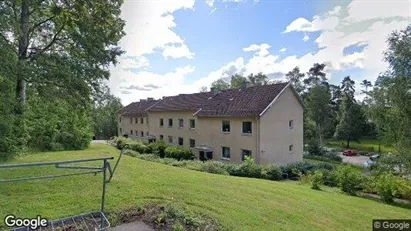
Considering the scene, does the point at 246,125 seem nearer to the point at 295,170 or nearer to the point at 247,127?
the point at 247,127

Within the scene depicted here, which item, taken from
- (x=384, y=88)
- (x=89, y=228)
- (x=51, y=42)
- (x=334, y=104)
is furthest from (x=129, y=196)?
(x=334, y=104)

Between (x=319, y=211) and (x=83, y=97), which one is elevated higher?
(x=83, y=97)

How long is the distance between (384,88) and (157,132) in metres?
29.9

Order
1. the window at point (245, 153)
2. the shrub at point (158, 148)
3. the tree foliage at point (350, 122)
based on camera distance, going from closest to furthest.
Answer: the window at point (245, 153) < the shrub at point (158, 148) < the tree foliage at point (350, 122)

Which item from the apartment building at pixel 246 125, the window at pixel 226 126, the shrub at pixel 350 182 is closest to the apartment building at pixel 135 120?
the apartment building at pixel 246 125

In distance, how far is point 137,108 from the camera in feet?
166

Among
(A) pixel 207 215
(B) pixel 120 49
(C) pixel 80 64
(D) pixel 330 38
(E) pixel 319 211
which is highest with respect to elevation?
(D) pixel 330 38

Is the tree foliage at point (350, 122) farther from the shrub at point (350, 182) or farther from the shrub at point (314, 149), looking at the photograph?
the shrub at point (350, 182)

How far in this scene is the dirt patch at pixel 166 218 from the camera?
5551mm

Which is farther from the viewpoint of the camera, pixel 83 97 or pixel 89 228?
pixel 83 97

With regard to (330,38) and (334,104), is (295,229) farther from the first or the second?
(334,104)

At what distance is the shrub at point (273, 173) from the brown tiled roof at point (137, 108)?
27990 mm

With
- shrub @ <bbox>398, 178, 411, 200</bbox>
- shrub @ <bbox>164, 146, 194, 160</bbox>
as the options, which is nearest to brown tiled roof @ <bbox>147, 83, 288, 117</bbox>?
shrub @ <bbox>164, 146, 194, 160</bbox>

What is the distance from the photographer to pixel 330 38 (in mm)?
21312
